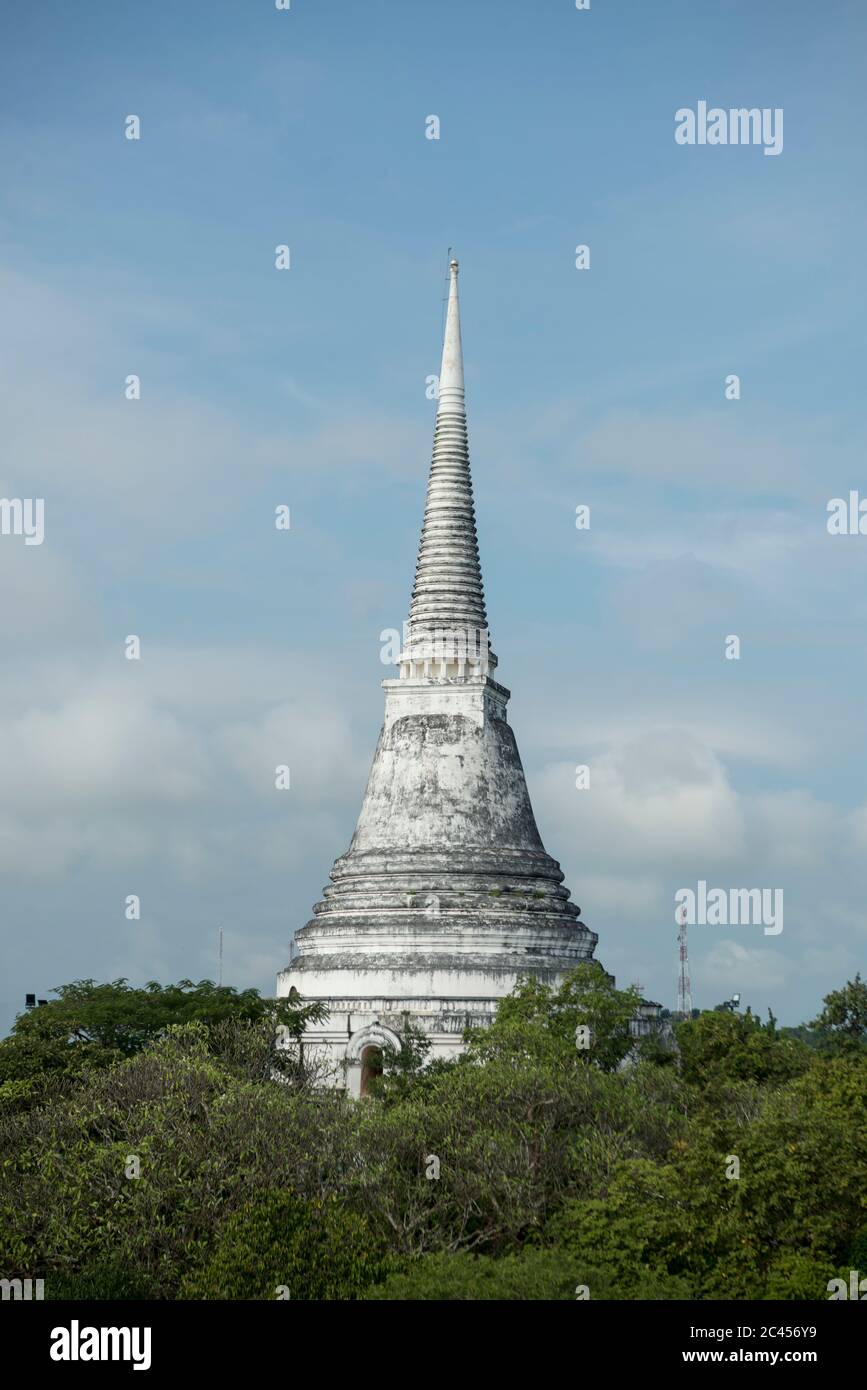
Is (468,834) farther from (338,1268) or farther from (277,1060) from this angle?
(338,1268)

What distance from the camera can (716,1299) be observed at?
113ft

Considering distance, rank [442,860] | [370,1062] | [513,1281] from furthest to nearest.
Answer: [442,860] → [370,1062] → [513,1281]

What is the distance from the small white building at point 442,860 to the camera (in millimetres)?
57500

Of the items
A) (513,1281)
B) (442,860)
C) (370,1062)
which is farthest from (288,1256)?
(442,860)

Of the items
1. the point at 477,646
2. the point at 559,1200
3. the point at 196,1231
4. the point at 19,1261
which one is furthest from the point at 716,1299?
the point at 477,646

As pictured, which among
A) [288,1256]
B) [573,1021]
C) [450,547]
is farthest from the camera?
[450,547]

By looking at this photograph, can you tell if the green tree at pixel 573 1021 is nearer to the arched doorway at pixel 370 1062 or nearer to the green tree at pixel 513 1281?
the arched doorway at pixel 370 1062

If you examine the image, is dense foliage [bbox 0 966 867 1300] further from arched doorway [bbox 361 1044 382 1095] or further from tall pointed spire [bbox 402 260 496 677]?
tall pointed spire [bbox 402 260 496 677]

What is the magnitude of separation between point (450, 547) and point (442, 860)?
11.1m

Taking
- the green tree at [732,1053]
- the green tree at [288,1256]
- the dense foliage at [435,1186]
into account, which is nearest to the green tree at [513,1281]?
the dense foliage at [435,1186]

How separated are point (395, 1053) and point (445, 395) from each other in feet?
78.6

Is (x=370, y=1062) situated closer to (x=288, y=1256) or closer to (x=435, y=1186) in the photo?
(x=435, y=1186)

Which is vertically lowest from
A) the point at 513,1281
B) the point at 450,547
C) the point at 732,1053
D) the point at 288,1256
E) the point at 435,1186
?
the point at 513,1281

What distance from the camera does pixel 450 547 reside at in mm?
65375
